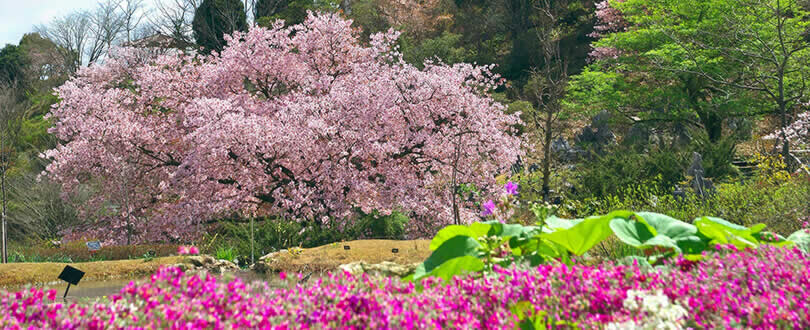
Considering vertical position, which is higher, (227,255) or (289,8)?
(289,8)

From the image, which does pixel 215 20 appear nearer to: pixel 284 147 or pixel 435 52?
pixel 435 52

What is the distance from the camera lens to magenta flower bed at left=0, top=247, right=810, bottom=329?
2021mm

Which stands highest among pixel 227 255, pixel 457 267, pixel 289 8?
pixel 289 8

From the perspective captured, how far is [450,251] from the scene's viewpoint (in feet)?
9.69

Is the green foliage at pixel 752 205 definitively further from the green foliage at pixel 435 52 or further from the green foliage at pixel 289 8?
the green foliage at pixel 289 8

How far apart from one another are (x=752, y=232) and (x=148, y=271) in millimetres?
7571

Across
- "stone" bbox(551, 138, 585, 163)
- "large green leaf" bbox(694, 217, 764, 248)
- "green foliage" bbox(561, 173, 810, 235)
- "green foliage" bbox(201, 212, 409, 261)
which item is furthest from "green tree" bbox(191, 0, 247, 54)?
"large green leaf" bbox(694, 217, 764, 248)

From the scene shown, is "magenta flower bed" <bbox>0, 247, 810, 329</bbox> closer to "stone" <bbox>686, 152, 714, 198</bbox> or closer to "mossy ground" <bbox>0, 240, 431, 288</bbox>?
"mossy ground" <bbox>0, 240, 431, 288</bbox>

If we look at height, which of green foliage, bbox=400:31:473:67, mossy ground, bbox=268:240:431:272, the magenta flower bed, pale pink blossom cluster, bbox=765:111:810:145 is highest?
green foliage, bbox=400:31:473:67

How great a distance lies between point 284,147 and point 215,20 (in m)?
21.3

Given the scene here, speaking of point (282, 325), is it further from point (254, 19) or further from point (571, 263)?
point (254, 19)

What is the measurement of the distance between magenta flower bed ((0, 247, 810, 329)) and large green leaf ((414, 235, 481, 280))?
0.41 m

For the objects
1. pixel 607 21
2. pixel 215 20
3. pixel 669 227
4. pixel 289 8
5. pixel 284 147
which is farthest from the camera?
pixel 215 20

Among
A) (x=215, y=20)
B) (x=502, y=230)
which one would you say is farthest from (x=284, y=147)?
(x=215, y=20)
